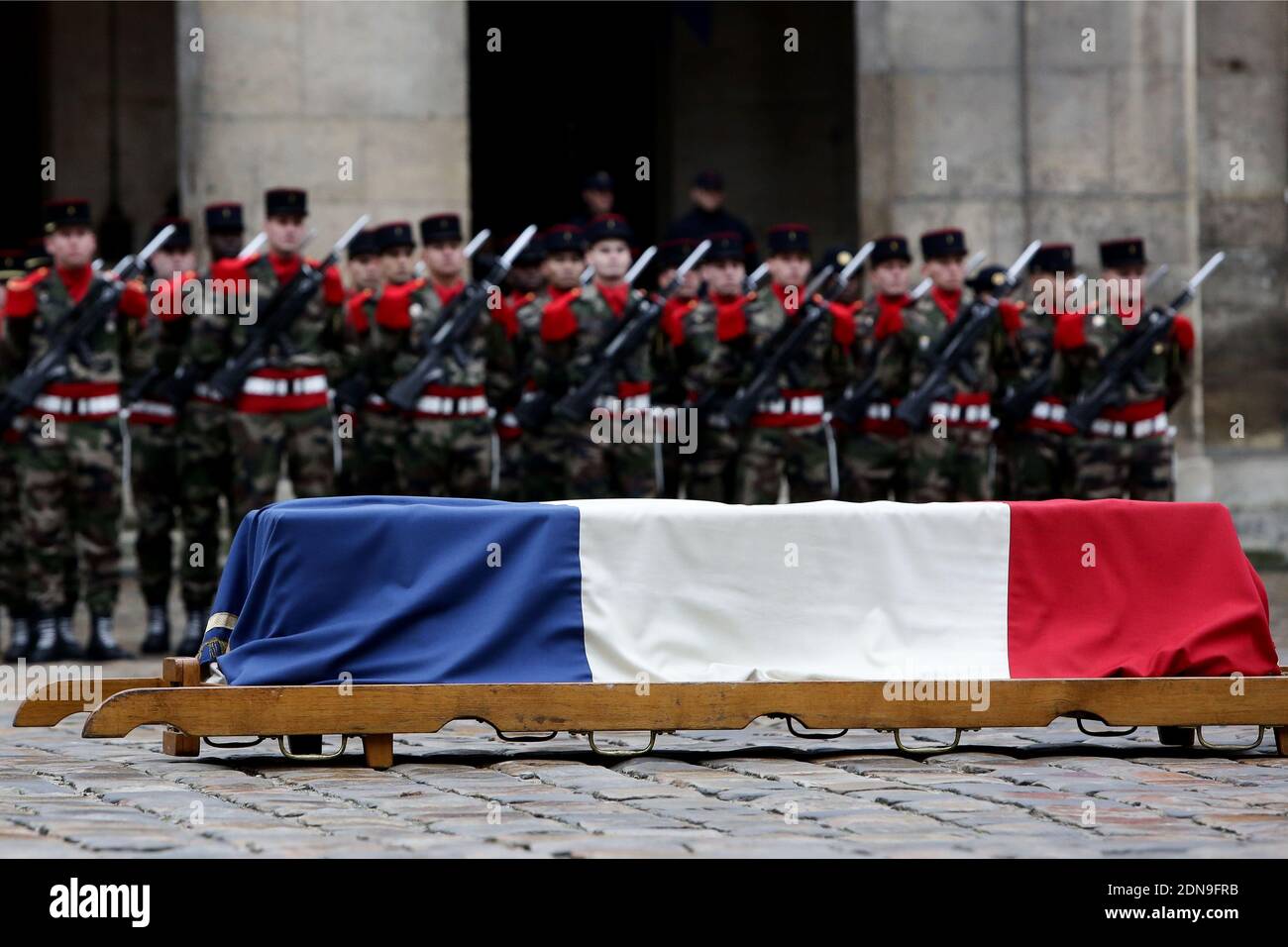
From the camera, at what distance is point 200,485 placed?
37.6ft

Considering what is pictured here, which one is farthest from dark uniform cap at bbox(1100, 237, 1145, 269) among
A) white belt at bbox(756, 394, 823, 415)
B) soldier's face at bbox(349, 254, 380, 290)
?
soldier's face at bbox(349, 254, 380, 290)

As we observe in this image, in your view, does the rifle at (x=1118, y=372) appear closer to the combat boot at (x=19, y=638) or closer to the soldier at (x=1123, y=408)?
the soldier at (x=1123, y=408)

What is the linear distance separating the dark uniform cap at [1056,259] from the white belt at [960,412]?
46.9 inches

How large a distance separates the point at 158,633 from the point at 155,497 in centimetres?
63

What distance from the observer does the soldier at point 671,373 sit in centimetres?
1226

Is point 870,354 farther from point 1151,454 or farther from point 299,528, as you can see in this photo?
point 299,528

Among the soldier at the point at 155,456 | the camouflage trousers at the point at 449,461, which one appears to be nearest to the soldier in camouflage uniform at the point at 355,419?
the camouflage trousers at the point at 449,461

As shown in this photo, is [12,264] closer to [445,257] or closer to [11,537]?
[11,537]

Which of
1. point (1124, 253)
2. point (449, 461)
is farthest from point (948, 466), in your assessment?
point (449, 461)

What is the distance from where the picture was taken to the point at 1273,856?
17.5 ft

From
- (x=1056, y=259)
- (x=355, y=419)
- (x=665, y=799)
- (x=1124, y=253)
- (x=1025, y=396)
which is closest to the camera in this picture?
(x=665, y=799)
